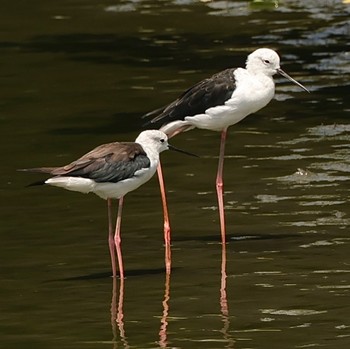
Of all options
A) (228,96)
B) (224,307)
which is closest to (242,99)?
(228,96)

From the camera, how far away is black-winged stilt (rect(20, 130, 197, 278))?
1012 centimetres

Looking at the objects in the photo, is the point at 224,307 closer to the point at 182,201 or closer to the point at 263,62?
the point at 263,62

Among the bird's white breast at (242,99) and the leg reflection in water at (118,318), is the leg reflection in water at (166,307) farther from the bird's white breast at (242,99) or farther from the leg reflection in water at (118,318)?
the bird's white breast at (242,99)

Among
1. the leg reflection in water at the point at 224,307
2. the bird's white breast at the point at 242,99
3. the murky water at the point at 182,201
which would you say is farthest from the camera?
the bird's white breast at the point at 242,99

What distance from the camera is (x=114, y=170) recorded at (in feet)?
33.7

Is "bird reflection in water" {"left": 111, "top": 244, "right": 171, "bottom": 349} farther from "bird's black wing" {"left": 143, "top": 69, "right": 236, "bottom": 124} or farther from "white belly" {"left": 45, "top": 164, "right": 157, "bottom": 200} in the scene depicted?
"bird's black wing" {"left": 143, "top": 69, "right": 236, "bottom": 124}

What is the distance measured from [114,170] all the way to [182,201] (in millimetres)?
2097

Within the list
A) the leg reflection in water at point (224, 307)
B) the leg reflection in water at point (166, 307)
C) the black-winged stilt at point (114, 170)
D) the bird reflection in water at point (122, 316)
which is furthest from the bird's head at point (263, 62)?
the bird reflection in water at point (122, 316)

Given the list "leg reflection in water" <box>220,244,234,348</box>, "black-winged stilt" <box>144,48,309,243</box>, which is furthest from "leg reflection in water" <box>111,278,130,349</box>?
"black-winged stilt" <box>144,48,309,243</box>

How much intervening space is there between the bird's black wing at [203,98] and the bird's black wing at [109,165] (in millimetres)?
1190

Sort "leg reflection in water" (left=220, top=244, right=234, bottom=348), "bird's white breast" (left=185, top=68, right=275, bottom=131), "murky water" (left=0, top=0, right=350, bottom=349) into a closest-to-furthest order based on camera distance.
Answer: "leg reflection in water" (left=220, top=244, right=234, bottom=348)
"murky water" (left=0, top=0, right=350, bottom=349)
"bird's white breast" (left=185, top=68, right=275, bottom=131)

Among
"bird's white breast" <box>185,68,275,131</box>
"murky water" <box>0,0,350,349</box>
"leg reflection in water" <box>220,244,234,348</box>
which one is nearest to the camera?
"leg reflection in water" <box>220,244,234,348</box>

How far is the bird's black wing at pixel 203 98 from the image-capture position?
11.5 metres

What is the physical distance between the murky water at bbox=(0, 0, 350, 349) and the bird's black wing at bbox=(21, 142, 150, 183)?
0.71m
